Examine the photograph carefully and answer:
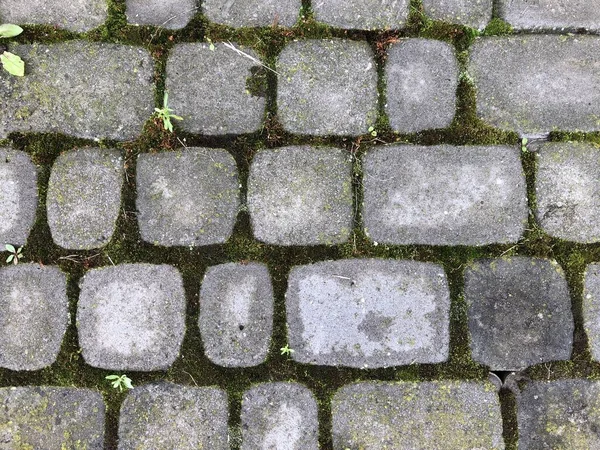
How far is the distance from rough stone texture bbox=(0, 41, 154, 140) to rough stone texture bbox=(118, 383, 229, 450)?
111cm

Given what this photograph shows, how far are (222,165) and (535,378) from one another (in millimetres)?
1566

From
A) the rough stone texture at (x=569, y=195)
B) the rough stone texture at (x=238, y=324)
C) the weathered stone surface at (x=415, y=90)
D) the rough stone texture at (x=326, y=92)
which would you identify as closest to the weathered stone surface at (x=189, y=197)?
the rough stone texture at (x=238, y=324)

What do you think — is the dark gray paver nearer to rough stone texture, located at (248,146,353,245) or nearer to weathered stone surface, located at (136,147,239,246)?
weathered stone surface, located at (136,147,239,246)

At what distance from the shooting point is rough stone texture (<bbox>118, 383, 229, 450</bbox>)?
200 centimetres

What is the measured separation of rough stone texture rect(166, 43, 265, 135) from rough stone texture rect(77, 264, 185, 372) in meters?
0.66

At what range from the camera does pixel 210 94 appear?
6.66 ft

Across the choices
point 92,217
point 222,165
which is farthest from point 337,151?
point 92,217

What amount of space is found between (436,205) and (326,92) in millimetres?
655

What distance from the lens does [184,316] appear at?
201cm

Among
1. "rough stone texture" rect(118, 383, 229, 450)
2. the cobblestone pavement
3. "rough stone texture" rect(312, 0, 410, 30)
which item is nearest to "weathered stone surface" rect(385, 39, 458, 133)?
the cobblestone pavement

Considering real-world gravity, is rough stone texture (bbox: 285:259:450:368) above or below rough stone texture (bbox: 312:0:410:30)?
below

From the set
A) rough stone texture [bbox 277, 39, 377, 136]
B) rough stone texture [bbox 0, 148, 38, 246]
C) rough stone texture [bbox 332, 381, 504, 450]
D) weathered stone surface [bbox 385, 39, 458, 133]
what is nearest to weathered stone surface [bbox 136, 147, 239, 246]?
rough stone texture [bbox 277, 39, 377, 136]

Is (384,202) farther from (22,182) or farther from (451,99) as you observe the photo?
(22,182)

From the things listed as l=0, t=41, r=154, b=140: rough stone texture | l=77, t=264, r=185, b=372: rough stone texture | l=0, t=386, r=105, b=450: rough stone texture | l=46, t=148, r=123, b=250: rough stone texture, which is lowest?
l=0, t=386, r=105, b=450: rough stone texture
